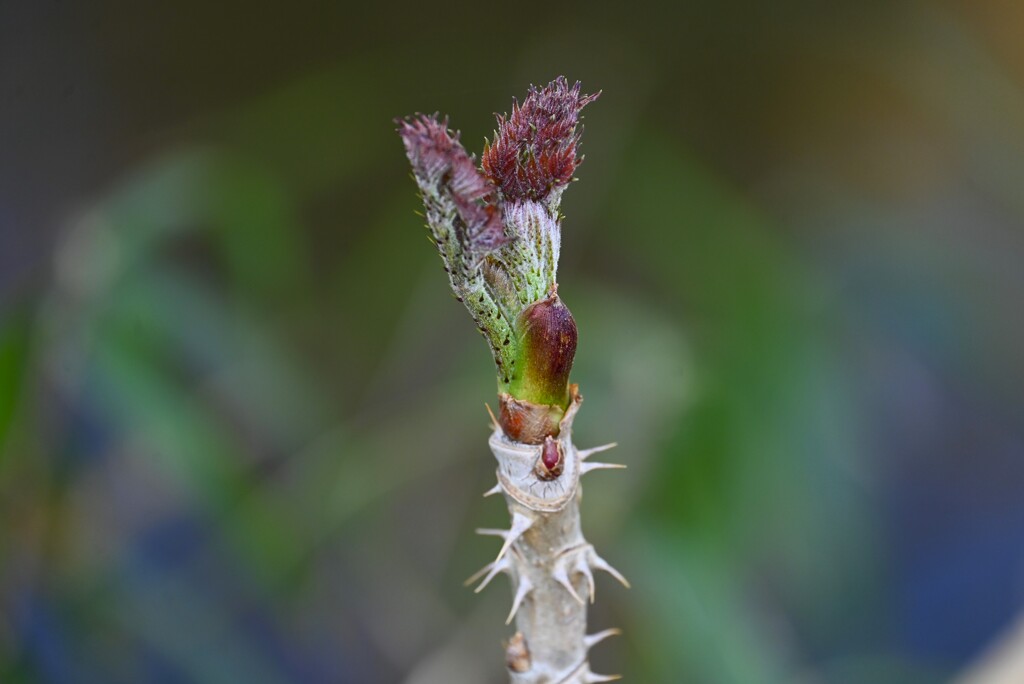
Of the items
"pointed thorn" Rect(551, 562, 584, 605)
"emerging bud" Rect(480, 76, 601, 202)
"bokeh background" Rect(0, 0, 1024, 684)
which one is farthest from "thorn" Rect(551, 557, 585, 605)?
"bokeh background" Rect(0, 0, 1024, 684)

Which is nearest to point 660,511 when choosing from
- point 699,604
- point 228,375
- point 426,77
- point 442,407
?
point 699,604

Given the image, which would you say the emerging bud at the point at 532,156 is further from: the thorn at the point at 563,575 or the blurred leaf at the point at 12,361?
the blurred leaf at the point at 12,361

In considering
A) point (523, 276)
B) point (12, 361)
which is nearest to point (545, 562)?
point (523, 276)

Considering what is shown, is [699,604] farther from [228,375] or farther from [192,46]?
[192,46]

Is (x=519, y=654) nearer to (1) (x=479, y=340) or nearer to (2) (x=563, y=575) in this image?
(2) (x=563, y=575)

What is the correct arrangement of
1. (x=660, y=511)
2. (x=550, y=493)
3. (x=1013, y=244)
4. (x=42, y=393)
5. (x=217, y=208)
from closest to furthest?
1. (x=550, y=493)
2. (x=42, y=393)
3. (x=660, y=511)
4. (x=217, y=208)
5. (x=1013, y=244)

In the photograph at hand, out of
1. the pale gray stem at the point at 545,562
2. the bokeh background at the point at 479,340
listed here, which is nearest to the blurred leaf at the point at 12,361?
the bokeh background at the point at 479,340
